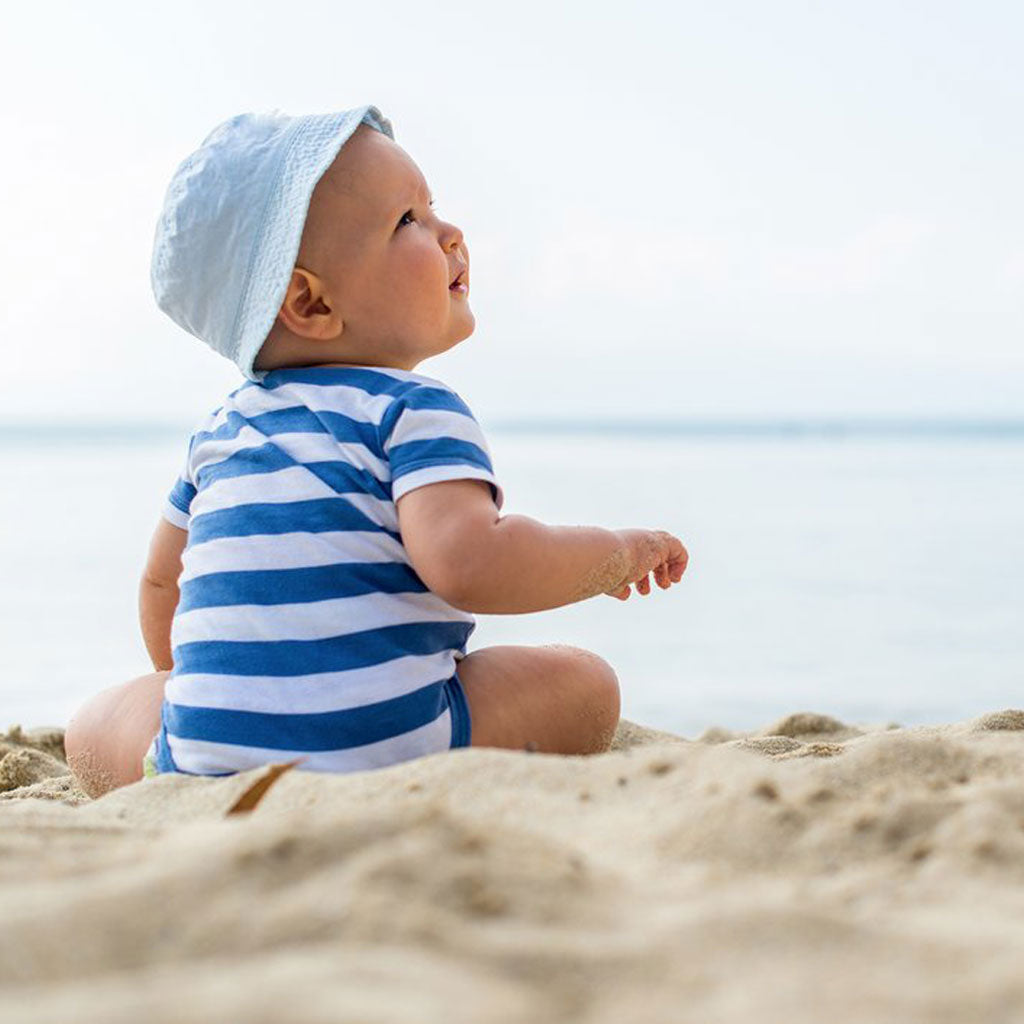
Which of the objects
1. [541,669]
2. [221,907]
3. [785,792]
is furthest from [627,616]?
[221,907]

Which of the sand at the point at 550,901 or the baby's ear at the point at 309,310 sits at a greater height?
the baby's ear at the point at 309,310

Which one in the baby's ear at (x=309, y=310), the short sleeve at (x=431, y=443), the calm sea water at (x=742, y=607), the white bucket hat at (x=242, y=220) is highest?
the white bucket hat at (x=242, y=220)

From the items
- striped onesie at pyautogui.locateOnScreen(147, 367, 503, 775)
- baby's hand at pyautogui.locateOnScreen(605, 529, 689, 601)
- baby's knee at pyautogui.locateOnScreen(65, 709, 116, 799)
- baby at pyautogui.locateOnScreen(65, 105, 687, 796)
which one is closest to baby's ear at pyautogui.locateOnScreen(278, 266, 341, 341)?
baby at pyautogui.locateOnScreen(65, 105, 687, 796)

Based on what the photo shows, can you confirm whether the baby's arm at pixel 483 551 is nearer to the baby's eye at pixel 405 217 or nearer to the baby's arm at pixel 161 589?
the baby's eye at pixel 405 217

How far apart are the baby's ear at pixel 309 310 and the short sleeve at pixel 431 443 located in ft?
0.79

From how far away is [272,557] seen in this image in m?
1.83

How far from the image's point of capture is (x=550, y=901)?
1047 mm

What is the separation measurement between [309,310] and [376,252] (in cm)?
13

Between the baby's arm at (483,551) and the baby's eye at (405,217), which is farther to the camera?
the baby's eye at (405,217)

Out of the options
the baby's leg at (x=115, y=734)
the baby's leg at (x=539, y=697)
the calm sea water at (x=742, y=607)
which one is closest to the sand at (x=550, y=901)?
the baby's leg at (x=539, y=697)

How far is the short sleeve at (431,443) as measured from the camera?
69.8 inches

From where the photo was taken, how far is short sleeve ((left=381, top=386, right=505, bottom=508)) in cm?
177

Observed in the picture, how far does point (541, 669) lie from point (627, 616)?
3.50 metres

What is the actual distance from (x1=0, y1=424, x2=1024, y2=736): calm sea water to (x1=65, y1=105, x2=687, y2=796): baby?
1715 millimetres
